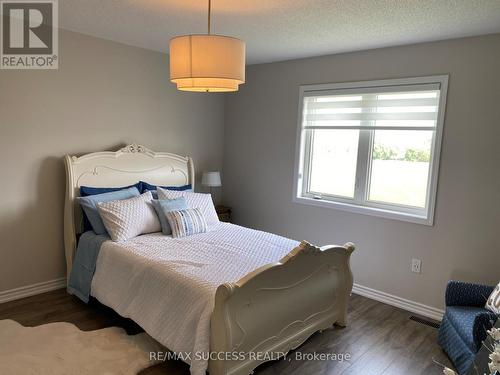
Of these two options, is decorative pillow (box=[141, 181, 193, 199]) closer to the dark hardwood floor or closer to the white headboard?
the white headboard

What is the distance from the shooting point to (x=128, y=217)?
305cm

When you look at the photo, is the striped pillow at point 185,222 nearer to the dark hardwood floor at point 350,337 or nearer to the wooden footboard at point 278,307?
the dark hardwood floor at point 350,337

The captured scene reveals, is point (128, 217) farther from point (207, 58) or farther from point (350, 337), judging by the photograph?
point (350, 337)

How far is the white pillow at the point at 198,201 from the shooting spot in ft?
11.4

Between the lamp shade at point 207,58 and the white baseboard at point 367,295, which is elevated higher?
the lamp shade at point 207,58

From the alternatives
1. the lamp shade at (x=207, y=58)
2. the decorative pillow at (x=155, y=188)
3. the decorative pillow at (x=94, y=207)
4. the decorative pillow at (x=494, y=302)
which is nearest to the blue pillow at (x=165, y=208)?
the decorative pillow at (x=155, y=188)

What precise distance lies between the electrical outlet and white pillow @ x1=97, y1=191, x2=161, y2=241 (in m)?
2.28

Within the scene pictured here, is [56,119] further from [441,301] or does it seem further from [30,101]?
[441,301]

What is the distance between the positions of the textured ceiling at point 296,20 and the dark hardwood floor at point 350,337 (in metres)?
2.30

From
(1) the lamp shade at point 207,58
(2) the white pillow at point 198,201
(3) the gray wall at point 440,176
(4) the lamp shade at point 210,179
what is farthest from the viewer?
(4) the lamp shade at point 210,179

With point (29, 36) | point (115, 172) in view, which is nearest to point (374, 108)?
point (115, 172)

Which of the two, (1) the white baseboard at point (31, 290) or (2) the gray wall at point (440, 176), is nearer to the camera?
(2) the gray wall at point (440, 176)

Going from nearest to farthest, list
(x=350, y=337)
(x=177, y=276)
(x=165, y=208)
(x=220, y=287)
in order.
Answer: (x=220, y=287) < (x=177, y=276) < (x=350, y=337) < (x=165, y=208)

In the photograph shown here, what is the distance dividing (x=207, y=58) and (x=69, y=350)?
2067 mm
